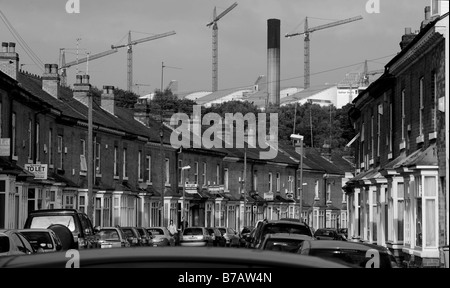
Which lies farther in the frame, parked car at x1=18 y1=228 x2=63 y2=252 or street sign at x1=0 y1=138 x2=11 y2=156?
street sign at x1=0 y1=138 x2=11 y2=156

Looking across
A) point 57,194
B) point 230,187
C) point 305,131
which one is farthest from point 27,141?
point 305,131

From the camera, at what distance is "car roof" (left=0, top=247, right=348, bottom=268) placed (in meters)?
5.50

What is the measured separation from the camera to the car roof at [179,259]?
5.50 m

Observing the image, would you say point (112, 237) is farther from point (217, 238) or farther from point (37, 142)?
point (217, 238)

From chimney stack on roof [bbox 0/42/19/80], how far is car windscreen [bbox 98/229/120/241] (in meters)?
17.8

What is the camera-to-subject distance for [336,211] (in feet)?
347

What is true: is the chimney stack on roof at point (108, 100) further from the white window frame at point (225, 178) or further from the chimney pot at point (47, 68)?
the white window frame at point (225, 178)

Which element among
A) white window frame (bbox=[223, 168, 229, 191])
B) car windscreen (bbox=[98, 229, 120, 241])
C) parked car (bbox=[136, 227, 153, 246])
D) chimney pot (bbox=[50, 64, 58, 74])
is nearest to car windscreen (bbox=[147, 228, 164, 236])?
parked car (bbox=[136, 227, 153, 246])

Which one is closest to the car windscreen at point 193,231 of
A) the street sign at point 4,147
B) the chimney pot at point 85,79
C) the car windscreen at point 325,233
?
the car windscreen at point 325,233

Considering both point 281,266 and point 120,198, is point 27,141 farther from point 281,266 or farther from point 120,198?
point 281,266

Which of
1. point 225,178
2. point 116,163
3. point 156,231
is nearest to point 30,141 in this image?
point 156,231

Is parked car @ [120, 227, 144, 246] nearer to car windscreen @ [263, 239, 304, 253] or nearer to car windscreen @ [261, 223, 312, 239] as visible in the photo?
car windscreen @ [261, 223, 312, 239]

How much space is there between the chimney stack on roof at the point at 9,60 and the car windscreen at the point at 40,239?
89.6 feet
